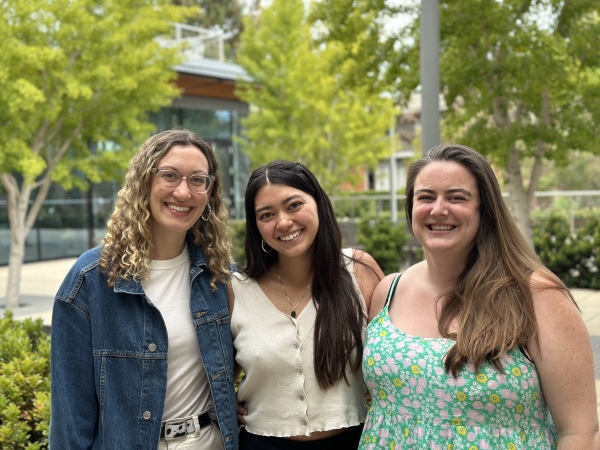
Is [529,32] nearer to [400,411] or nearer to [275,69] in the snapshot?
[400,411]

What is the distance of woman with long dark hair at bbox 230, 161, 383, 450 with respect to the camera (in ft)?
8.41

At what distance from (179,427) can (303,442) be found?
1.54ft

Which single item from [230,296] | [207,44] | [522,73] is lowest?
[230,296]

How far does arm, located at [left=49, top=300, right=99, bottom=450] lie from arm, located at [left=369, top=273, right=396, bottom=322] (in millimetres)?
1070

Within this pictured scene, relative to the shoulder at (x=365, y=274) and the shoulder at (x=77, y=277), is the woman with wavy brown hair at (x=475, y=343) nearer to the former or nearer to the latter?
the shoulder at (x=365, y=274)

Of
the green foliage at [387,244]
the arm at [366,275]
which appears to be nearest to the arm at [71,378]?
the arm at [366,275]

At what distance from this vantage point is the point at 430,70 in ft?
18.9

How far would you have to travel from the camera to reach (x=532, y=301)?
2.13m

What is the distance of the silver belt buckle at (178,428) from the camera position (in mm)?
2451

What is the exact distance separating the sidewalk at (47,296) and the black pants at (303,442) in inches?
144

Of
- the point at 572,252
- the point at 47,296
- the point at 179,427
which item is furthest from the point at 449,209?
the point at 47,296

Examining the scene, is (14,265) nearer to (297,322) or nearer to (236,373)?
(236,373)

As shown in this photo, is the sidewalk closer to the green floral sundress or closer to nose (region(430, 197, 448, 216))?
the green floral sundress

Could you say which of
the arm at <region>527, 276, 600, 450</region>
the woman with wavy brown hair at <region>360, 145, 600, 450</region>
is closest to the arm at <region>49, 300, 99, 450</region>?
the woman with wavy brown hair at <region>360, 145, 600, 450</region>
